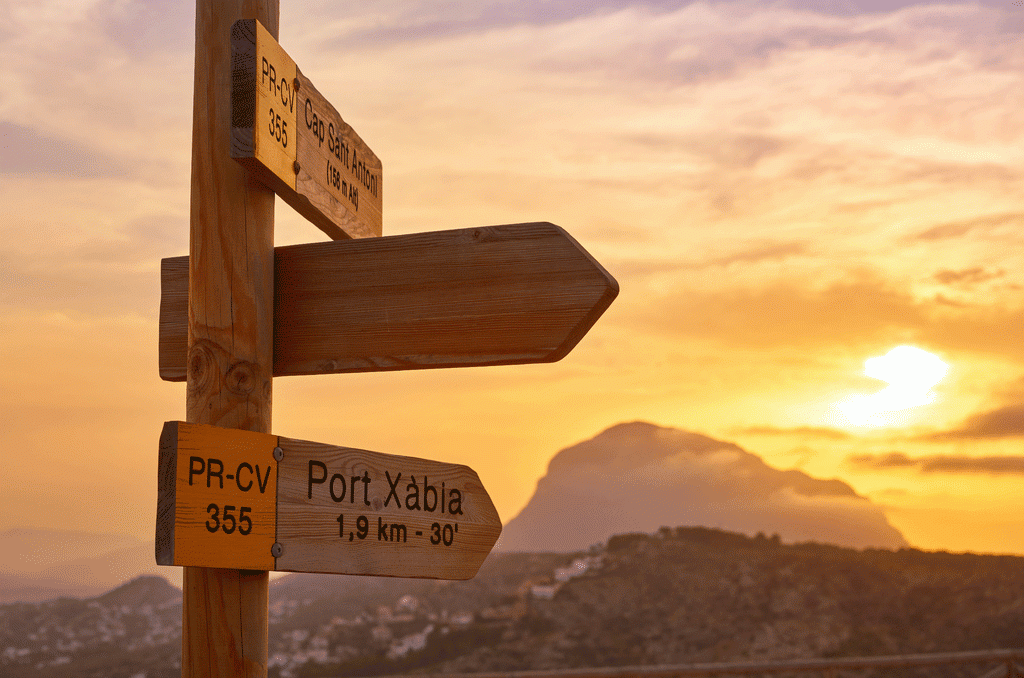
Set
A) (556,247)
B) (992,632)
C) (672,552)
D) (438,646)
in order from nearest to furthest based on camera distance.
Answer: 1. (556,247)
2. (992,632)
3. (438,646)
4. (672,552)

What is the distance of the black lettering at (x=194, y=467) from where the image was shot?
1.52 m

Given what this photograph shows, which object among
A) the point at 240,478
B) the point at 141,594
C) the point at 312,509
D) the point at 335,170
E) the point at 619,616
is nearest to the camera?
the point at 240,478

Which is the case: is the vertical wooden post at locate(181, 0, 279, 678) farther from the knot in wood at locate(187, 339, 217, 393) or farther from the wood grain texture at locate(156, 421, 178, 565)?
the wood grain texture at locate(156, 421, 178, 565)

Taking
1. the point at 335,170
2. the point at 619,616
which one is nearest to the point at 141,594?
the point at 619,616

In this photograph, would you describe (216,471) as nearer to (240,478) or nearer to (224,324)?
(240,478)

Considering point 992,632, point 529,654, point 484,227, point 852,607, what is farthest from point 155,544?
point 852,607

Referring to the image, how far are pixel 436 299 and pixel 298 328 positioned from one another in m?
0.31

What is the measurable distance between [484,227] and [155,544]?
2.74 ft

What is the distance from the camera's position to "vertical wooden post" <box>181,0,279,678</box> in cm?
174

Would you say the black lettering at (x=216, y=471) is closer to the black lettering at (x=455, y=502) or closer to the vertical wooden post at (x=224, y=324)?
the vertical wooden post at (x=224, y=324)

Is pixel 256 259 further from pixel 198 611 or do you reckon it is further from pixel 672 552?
pixel 672 552

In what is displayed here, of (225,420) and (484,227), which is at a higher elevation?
(484,227)

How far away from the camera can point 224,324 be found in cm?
179

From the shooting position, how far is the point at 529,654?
35906 millimetres
